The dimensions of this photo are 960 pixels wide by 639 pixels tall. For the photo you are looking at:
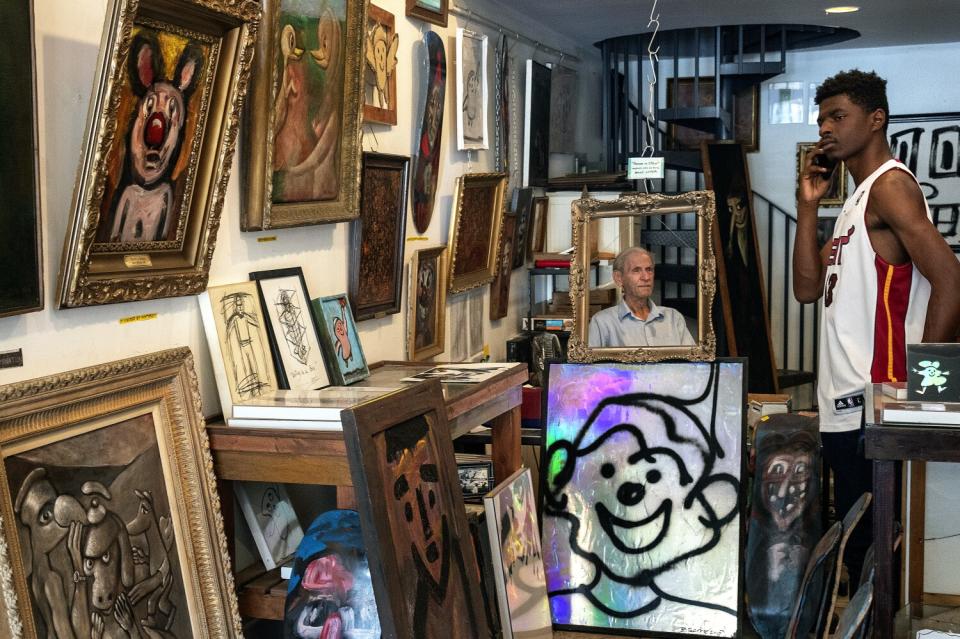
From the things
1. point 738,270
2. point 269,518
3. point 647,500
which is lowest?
point 647,500

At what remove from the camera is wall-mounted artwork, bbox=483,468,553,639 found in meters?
3.36

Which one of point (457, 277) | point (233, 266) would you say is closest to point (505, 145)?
point (457, 277)

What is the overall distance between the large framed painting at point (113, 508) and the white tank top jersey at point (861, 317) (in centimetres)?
190

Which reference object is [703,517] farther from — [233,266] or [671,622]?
[233,266]

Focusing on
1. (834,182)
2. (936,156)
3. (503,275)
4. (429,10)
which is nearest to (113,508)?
(429,10)

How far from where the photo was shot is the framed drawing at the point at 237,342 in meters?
3.00

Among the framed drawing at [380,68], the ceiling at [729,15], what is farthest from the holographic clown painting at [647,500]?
the ceiling at [729,15]

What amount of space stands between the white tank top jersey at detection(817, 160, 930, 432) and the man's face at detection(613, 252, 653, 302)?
0.63 meters

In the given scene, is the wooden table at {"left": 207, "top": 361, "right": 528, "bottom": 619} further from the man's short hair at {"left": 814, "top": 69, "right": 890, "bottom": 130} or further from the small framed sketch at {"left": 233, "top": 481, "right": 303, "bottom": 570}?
the man's short hair at {"left": 814, "top": 69, "right": 890, "bottom": 130}

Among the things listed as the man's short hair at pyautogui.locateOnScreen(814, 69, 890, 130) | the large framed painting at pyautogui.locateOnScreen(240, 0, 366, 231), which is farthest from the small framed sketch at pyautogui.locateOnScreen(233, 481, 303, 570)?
the man's short hair at pyautogui.locateOnScreen(814, 69, 890, 130)

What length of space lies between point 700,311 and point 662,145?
5.22 metres

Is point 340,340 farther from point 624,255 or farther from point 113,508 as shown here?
point 113,508

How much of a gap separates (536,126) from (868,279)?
3264 mm

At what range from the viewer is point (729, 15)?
6.70m
